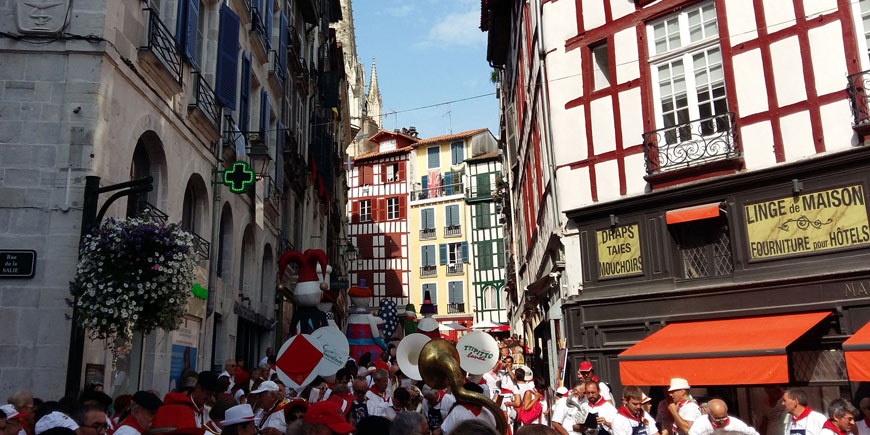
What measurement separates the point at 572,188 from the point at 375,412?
678 cm

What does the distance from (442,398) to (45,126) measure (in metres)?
5.71

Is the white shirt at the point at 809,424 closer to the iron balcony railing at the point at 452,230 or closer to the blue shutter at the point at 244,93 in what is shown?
the blue shutter at the point at 244,93

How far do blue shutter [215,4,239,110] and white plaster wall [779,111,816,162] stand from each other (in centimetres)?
979

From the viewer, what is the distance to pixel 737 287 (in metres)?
10.4

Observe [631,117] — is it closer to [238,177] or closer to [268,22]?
[238,177]

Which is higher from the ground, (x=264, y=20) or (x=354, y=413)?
(x=264, y=20)

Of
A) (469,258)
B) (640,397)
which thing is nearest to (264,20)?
(640,397)

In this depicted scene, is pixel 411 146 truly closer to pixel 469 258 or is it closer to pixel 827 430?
pixel 469 258

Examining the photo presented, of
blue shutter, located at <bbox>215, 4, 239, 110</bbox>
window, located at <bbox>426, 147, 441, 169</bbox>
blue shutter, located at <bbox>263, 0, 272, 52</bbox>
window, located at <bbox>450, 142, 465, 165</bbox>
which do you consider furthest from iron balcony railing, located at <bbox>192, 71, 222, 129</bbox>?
window, located at <bbox>426, 147, 441, 169</bbox>

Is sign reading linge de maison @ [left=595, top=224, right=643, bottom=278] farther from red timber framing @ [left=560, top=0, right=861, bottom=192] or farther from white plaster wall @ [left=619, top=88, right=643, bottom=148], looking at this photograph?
white plaster wall @ [left=619, top=88, right=643, bottom=148]

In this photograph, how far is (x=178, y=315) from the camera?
7.63 m

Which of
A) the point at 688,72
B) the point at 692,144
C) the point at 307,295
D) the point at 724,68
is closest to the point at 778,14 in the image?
the point at 724,68

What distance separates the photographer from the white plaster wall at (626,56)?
12.2m

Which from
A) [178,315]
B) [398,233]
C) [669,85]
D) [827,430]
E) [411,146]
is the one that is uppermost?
[411,146]
